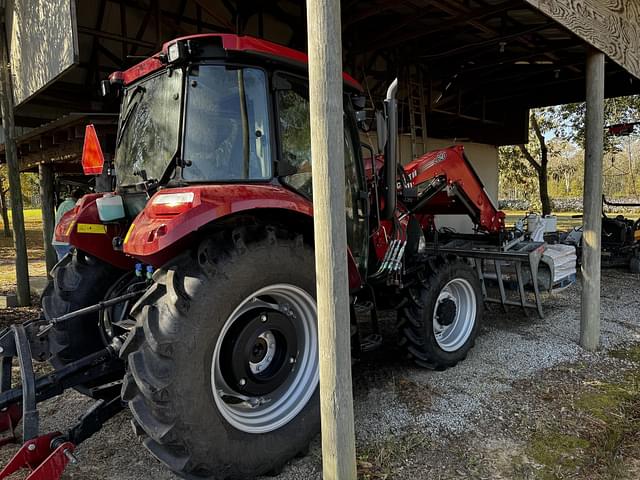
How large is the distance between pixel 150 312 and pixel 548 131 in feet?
69.1

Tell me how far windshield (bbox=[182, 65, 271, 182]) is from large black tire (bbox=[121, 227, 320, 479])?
41 cm

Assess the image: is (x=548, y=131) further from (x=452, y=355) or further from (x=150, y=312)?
(x=150, y=312)

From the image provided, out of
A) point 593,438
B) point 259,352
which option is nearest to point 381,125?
point 259,352

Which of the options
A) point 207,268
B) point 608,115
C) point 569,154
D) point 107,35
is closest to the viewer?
point 207,268

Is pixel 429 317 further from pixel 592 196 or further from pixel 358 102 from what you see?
pixel 592 196

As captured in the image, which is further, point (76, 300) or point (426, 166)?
point (426, 166)

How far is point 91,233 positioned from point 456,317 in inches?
123

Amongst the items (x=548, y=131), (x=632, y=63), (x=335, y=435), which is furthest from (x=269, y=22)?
(x=548, y=131)

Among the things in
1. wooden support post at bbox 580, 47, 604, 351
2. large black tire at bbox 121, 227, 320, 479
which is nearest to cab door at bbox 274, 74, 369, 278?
large black tire at bbox 121, 227, 320, 479

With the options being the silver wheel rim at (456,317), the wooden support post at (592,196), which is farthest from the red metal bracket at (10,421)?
the wooden support post at (592,196)

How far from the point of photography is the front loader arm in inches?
181

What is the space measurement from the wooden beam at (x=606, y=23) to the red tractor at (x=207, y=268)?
1.92 metres

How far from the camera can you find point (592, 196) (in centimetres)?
450

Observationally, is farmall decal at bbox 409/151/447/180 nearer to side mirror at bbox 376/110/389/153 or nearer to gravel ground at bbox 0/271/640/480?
side mirror at bbox 376/110/389/153
